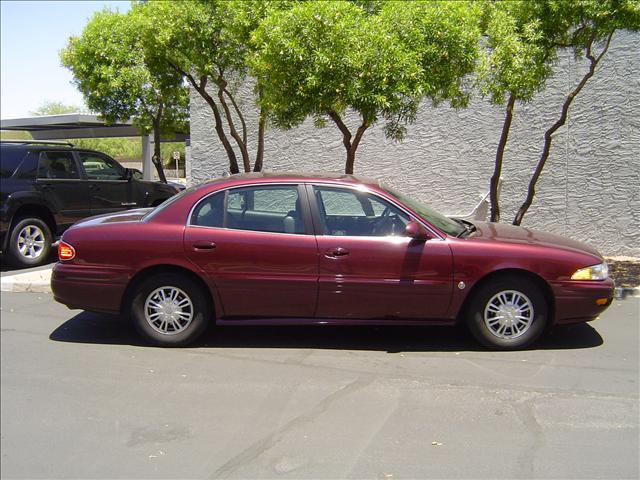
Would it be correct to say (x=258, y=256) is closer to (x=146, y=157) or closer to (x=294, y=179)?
(x=294, y=179)

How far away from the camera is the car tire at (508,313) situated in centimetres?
578

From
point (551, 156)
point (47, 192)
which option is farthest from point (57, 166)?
point (551, 156)

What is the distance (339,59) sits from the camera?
288 inches

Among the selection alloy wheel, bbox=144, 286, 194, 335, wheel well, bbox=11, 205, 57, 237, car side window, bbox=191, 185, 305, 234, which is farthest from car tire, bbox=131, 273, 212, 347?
wheel well, bbox=11, 205, 57, 237

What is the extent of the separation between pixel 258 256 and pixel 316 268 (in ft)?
1.77

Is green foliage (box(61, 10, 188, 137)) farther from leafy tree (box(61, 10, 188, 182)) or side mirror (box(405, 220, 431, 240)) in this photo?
side mirror (box(405, 220, 431, 240))

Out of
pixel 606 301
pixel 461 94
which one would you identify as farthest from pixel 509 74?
pixel 606 301

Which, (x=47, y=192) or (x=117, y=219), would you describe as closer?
(x=117, y=219)

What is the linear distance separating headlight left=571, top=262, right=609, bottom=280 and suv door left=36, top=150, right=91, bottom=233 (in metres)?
7.86

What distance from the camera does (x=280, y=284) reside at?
5.81m

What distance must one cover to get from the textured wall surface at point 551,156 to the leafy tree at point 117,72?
1.77 m

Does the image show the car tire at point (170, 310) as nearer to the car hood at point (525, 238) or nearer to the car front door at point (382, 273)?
the car front door at point (382, 273)

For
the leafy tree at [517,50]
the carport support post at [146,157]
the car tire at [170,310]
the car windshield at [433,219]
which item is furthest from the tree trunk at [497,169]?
the carport support post at [146,157]

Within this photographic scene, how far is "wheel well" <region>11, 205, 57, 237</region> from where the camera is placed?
384 inches
